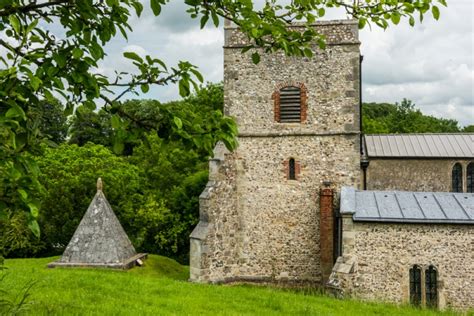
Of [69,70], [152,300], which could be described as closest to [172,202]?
[152,300]

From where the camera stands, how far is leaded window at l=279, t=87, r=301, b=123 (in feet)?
55.5

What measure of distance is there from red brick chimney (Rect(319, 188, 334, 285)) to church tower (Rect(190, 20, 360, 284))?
26cm

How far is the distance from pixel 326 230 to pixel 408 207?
127 inches

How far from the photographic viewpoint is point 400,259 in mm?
13086

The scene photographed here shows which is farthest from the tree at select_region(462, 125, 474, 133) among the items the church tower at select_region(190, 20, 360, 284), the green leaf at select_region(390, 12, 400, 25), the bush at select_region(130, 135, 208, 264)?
the green leaf at select_region(390, 12, 400, 25)

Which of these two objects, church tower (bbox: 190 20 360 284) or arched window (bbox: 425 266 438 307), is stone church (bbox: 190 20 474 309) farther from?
arched window (bbox: 425 266 438 307)

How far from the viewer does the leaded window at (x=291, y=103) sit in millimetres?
16906

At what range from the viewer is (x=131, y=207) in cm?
2998

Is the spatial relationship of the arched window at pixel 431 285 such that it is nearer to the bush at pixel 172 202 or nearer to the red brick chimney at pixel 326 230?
the red brick chimney at pixel 326 230

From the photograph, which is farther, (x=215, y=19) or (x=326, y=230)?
(x=326, y=230)

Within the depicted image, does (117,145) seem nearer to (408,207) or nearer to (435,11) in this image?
(435,11)

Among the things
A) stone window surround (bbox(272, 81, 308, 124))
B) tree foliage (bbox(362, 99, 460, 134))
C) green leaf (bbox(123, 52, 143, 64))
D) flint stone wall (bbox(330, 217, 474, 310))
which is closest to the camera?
green leaf (bbox(123, 52, 143, 64))

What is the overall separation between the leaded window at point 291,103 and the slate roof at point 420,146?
3.19 meters

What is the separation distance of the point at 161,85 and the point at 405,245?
36.6ft
